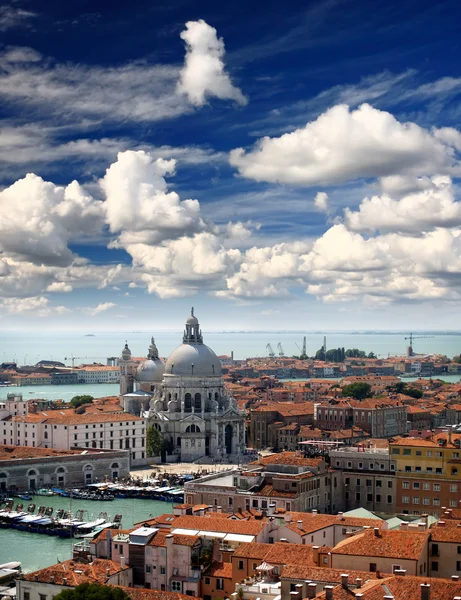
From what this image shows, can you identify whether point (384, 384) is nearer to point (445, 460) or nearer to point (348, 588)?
point (445, 460)

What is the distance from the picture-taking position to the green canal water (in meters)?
30.2

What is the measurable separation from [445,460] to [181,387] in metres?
30.2

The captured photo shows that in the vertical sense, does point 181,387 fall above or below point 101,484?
above

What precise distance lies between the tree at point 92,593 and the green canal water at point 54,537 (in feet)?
31.3

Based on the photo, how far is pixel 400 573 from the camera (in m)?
19.7

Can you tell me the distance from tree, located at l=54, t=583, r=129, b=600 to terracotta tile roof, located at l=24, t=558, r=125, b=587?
105 centimetres

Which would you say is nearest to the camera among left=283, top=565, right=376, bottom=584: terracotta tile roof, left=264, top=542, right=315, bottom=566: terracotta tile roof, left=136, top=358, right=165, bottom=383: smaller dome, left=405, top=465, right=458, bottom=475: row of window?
left=283, top=565, right=376, bottom=584: terracotta tile roof

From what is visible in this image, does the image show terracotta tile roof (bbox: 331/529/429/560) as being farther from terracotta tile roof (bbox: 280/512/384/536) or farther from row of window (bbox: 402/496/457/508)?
row of window (bbox: 402/496/457/508)

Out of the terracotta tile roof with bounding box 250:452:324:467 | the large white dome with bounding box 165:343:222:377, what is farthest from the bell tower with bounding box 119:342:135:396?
the terracotta tile roof with bounding box 250:452:324:467

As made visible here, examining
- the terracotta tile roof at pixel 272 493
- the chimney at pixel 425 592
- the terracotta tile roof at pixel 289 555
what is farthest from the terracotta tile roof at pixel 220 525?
the chimney at pixel 425 592

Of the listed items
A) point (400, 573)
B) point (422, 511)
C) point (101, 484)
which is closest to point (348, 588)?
point (400, 573)

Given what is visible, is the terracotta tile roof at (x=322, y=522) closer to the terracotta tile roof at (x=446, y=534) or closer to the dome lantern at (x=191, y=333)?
the terracotta tile roof at (x=446, y=534)

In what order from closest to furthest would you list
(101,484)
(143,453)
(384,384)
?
(101,484), (143,453), (384,384)

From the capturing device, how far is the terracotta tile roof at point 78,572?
20.3 metres
